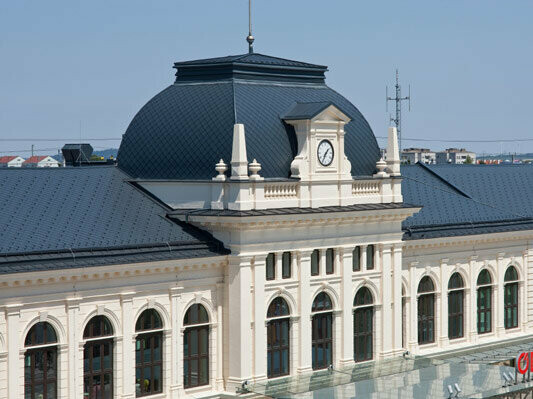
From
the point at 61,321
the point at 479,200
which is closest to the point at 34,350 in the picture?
the point at 61,321

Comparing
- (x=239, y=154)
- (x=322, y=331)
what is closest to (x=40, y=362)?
(x=239, y=154)

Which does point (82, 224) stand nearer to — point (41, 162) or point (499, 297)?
point (499, 297)

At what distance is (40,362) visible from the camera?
50438 millimetres

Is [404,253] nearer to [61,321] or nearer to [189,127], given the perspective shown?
[189,127]

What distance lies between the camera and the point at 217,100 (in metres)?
59.3

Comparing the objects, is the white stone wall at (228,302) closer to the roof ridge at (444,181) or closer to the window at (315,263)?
the window at (315,263)

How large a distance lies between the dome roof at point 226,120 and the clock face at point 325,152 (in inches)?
46.6

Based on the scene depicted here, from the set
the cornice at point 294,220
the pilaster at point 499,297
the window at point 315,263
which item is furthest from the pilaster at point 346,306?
the pilaster at point 499,297

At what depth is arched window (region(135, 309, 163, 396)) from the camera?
5416cm

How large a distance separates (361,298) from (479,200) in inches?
659

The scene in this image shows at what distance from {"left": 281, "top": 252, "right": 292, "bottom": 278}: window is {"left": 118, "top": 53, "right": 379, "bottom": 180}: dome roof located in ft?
12.0

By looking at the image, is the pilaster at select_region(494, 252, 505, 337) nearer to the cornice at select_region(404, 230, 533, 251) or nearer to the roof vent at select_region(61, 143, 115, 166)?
the cornice at select_region(404, 230, 533, 251)

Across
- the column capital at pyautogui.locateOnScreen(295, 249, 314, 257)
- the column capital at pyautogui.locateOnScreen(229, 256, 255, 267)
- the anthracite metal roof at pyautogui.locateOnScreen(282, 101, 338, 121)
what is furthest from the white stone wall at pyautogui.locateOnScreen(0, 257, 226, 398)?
the anthracite metal roof at pyautogui.locateOnScreen(282, 101, 338, 121)

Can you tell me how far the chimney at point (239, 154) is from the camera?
5603cm
